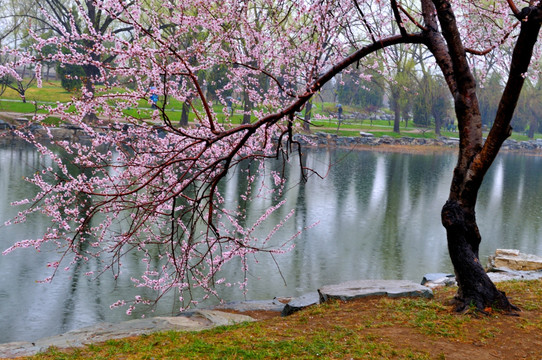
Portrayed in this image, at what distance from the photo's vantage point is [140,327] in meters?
6.77

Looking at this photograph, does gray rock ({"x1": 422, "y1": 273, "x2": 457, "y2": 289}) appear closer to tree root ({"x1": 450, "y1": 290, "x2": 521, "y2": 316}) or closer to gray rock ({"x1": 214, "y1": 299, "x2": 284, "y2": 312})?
gray rock ({"x1": 214, "y1": 299, "x2": 284, "y2": 312})

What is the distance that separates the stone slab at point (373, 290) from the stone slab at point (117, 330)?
4.16ft

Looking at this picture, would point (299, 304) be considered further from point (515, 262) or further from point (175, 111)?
point (175, 111)

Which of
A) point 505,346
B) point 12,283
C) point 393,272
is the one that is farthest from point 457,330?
point 12,283

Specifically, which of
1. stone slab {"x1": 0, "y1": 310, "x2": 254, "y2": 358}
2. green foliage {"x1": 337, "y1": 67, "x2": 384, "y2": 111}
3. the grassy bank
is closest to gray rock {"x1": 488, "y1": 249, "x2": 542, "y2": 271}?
the grassy bank

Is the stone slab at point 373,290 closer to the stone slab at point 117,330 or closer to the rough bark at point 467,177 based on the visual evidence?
the rough bark at point 467,177

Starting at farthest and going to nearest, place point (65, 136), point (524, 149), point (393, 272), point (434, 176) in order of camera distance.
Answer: point (524, 149)
point (65, 136)
point (434, 176)
point (393, 272)

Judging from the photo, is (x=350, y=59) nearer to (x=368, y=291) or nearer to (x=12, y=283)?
(x=368, y=291)

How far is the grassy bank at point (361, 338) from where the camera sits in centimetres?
512

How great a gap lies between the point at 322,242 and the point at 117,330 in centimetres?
826

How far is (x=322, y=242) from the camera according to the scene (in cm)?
1431

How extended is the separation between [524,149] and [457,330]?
59.1 m

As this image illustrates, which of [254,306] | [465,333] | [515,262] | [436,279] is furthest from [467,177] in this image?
[515,262]

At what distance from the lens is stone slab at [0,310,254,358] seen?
5.99 metres
